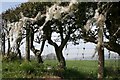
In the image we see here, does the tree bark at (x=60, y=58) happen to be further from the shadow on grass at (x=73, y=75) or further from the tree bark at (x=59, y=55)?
the shadow on grass at (x=73, y=75)

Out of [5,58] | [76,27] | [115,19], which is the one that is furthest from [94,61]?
[5,58]

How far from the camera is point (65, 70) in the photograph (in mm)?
5352

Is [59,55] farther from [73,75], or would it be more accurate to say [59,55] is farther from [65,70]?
[73,75]

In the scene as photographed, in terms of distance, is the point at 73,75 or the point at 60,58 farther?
the point at 60,58

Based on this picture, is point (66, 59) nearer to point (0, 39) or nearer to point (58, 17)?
point (0, 39)

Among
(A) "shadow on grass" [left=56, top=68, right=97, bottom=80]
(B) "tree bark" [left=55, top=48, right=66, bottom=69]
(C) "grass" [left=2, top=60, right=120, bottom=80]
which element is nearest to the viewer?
(A) "shadow on grass" [left=56, top=68, right=97, bottom=80]

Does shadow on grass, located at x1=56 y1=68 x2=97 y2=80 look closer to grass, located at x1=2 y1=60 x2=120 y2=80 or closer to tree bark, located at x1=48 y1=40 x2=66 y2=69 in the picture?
grass, located at x1=2 y1=60 x2=120 y2=80

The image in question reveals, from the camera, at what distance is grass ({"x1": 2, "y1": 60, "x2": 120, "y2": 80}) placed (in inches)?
200

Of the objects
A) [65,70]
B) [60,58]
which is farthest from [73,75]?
[60,58]

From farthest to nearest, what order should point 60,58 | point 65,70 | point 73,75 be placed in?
point 60,58
point 65,70
point 73,75

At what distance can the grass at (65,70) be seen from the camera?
507cm

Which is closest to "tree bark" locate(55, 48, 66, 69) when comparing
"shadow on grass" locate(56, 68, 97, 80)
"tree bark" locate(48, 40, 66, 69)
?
"tree bark" locate(48, 40, 66, 69)

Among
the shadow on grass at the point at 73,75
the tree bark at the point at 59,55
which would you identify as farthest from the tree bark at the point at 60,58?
the shadow on grass at the point at 73,75

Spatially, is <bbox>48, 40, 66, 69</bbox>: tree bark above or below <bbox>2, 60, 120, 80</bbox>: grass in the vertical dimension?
above
